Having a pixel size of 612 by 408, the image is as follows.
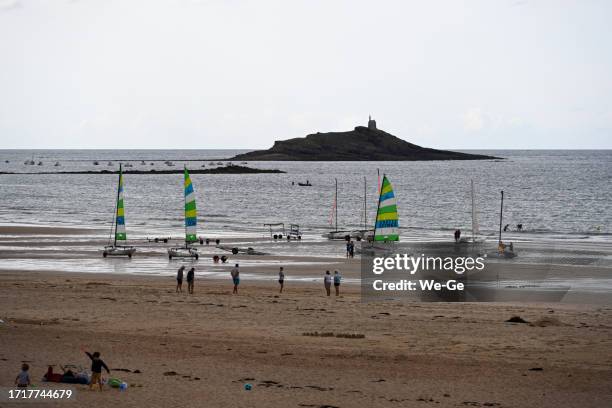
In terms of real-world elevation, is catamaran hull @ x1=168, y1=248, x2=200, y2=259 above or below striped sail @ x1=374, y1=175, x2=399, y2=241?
below

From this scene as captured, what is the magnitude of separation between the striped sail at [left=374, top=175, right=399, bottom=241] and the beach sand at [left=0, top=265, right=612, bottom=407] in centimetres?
1758

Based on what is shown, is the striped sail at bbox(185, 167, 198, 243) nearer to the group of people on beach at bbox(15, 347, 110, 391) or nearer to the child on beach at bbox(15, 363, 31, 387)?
the group of people on beach at bbox(15, 347, 110, 391)

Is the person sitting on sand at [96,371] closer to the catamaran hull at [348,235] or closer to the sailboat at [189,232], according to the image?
the sailboat at [189,232]

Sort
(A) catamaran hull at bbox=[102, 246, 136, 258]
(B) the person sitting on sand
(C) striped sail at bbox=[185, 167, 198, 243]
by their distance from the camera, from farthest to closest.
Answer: (C) striped sail at bbox=[185, 167, 198, 243] → (A) catamaran hull at bbox=[102, 246, 136, 258] → (B) the person sitting on sand

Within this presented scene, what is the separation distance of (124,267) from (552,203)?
2871 inches

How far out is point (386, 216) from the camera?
4841 cm

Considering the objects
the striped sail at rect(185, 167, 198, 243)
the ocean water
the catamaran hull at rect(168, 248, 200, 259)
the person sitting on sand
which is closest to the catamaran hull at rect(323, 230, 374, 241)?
the ocean water

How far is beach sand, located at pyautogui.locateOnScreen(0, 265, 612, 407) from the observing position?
17.0 metres

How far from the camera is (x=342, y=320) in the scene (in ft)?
83.4

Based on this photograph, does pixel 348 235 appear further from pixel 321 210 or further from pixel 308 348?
pixel 308 348

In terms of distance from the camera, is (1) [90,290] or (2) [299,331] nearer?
(2) [299,331]

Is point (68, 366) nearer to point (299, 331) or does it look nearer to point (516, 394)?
point (299, 331)

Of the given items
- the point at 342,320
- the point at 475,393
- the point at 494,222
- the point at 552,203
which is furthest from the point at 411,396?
the point at 552,203

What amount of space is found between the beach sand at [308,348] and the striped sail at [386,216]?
17578 mm
